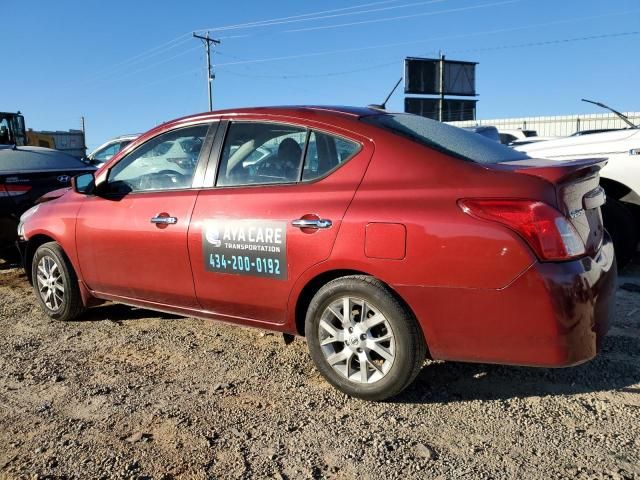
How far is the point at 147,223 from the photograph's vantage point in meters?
4.01

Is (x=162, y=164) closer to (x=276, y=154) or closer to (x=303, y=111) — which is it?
(x=276, y=154)

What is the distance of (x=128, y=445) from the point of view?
2.85 meters

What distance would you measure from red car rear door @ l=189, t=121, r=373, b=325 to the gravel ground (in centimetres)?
53

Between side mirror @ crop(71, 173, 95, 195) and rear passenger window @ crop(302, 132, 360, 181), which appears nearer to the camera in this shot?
rear passenger window @ crop(302, 132, 360, 181)

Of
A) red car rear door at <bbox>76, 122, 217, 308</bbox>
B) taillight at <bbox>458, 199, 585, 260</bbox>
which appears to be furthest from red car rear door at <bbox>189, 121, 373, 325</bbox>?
taillight at <bbox>458, 199, 585, 260</bbox>

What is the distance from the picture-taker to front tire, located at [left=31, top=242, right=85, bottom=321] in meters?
4.71

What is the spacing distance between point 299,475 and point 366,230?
4.04 ft

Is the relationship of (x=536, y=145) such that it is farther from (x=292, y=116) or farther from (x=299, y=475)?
(x=299, y=475)

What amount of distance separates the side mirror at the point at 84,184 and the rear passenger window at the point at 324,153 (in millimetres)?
1983

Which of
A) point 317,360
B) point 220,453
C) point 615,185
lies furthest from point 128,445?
point 615,185

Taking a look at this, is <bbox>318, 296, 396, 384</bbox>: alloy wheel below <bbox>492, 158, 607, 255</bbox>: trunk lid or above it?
below

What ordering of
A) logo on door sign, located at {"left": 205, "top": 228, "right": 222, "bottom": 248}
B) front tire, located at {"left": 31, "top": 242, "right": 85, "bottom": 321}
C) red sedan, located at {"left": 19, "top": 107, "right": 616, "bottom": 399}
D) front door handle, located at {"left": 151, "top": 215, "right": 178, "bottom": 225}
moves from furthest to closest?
1. front tire, located at {"left": 31, "top": 242, "right": 85, "bottom": 321}
2. front door handle, located at {"left": 151, "top": 215, "right": 178, "bottom": 225}
3. logo on door sign, located at {"left": 205, "top": 228, "right": 222, "bottom": 248}
4. red sedan, located at {"left": 19, "top": 107, "right": 616, "bottom": 399}

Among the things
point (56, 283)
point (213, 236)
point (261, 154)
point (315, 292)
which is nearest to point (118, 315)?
point (56, 283)

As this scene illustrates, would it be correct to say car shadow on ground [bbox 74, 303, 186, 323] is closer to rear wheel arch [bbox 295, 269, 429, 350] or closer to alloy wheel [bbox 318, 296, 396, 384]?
rear wheel arch [bbox 295, 269, 429, 350]
